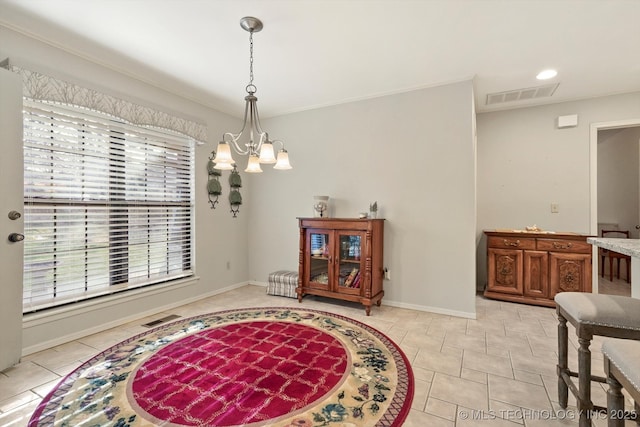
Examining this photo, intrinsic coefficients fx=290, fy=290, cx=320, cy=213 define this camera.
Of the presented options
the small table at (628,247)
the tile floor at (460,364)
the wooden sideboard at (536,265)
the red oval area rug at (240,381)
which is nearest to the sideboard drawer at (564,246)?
the wooden sideboard at (536,265)

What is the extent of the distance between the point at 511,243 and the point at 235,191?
3856 mm

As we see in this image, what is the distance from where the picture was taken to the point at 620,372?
3.49 ft

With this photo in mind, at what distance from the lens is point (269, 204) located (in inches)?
177

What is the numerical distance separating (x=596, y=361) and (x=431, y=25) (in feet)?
9.47

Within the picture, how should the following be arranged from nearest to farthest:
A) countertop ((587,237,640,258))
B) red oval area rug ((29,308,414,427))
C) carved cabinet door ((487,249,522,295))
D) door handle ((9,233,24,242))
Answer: countertop ((587,237,640,258)), red oval area rug ((29,308,414,427)), door handle ((9,233,24,242)), carved cabinet door ((487,249,522,295))

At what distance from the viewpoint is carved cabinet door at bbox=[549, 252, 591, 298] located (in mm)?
3377

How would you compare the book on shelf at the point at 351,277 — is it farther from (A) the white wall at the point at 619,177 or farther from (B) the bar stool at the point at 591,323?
(A) the white wall at the point at 619,177

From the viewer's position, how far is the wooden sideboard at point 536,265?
3420 millimetres

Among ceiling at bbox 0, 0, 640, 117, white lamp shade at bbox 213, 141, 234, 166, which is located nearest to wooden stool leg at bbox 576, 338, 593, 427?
ceiling at bbox 0, 0, 640, 117

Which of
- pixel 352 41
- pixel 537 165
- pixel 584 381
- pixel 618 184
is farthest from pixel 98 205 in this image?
pixel 618 184

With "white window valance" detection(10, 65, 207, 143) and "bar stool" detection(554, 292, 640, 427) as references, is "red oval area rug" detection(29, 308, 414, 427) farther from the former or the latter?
"white window valance" detection(10, 65, 207, 143)

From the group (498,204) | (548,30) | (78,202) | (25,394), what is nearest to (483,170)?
(498,204)

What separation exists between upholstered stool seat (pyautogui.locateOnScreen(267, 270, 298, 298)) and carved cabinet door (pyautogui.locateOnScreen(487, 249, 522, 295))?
102 inches

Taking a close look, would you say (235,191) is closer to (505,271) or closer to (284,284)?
(284,284)
